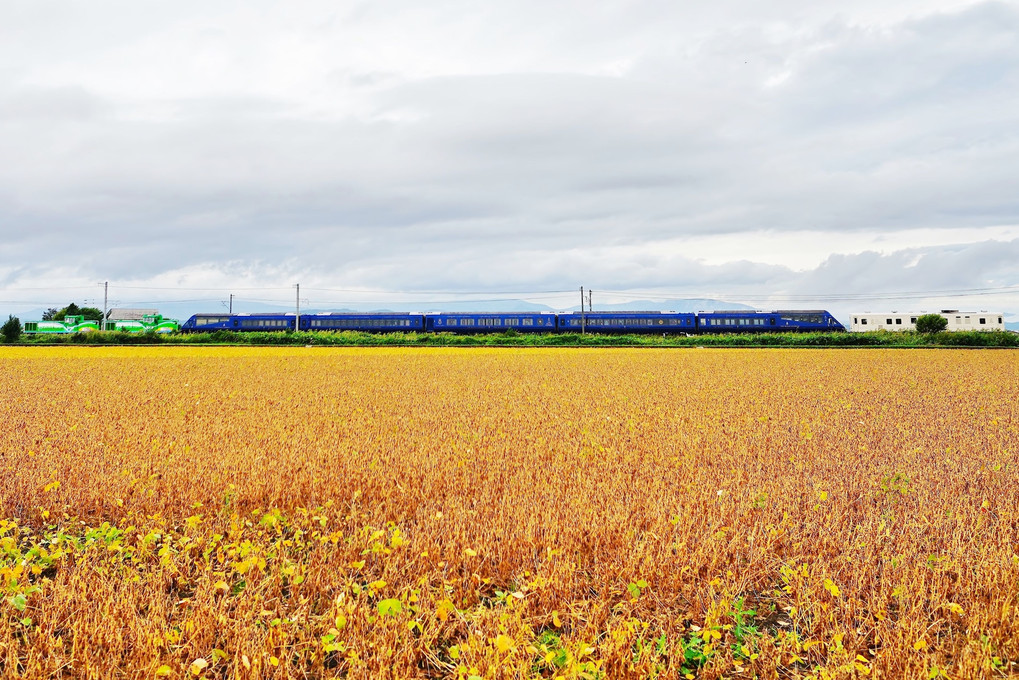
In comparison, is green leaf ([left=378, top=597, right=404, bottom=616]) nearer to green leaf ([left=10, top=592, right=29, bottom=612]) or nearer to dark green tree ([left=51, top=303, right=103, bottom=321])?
green leaf ([left=10, top=592, right=29, bottom=612])

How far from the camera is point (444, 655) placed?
14.9ft

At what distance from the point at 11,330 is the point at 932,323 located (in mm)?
133849

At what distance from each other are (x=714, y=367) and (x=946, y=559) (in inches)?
1121

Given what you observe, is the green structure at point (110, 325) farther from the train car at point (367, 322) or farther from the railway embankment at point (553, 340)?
the train car at point (367, 322)

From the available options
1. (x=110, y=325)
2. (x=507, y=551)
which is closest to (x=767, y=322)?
(x=507, y=551)

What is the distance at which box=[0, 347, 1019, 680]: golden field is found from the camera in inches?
173

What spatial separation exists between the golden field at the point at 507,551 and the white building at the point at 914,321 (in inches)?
4574

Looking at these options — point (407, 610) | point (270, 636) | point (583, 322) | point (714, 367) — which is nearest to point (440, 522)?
point (407, 610)

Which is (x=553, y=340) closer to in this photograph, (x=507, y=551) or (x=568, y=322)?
(x=568, y=322)

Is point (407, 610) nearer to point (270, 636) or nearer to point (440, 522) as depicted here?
point (270, 636)

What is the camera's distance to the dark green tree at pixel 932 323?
107688mm

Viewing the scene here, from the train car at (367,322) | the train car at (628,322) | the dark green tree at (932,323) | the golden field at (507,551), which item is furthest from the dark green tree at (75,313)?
the dark green tree at (932,323)

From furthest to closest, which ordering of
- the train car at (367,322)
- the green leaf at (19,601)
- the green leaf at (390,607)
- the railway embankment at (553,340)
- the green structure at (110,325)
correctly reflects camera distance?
1. the green structure at (110,325)
2. the train car at (367,322)
3. the railway embankment at (553,340)
4. the green leaf at (19,601)
5. the green leaf at (390,607)

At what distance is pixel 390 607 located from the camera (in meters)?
4.73
